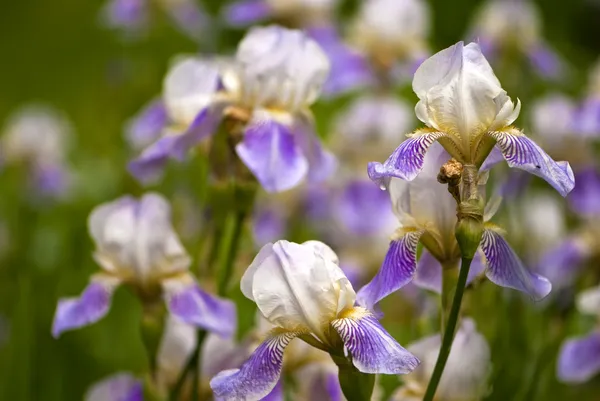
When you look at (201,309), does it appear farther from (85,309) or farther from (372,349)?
(372,349)

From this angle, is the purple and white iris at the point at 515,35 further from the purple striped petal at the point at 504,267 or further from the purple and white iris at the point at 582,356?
the purple striped petal at the point at 504,267

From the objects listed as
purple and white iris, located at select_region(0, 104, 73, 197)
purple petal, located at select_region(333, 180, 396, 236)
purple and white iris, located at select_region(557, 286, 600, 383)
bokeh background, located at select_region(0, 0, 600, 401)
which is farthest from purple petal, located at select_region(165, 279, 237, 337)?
purple and white iris, located at select_region(0, 104, 73, 197)

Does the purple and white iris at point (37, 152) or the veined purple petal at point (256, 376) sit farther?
the purple and white iris at point (37, 152)

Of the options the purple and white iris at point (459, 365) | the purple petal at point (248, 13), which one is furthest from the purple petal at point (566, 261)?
the purple petal at point (248, 13)

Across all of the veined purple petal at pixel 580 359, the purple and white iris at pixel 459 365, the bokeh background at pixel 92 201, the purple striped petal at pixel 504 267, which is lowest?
the bokeh background at pixel 92 201

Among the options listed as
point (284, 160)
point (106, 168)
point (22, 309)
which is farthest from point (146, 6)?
point (284, 160)

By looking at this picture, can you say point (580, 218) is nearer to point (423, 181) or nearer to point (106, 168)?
point (423, 181)

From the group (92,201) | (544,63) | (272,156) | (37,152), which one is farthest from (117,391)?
(92,201)
